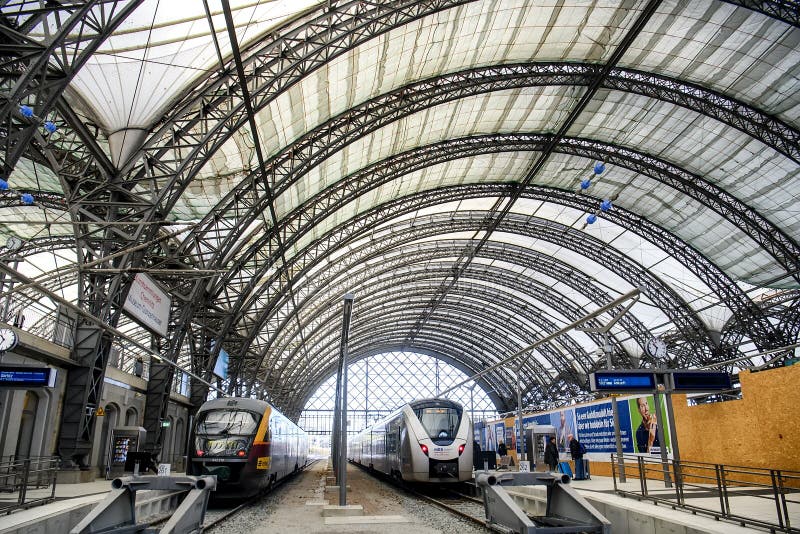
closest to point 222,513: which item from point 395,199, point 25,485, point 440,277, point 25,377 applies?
point 25,485

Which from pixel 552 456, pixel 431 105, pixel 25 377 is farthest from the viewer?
pixel 431 105

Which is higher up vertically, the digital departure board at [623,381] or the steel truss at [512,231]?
the steel truss at [512,231]

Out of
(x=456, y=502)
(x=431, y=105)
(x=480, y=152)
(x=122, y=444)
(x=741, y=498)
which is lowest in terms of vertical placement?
(x=456, y=502)

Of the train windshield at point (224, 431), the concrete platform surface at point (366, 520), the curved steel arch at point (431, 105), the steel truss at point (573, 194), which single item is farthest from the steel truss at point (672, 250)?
the concrete platform surface at point (366, 520)

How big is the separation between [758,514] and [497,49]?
60.8ft

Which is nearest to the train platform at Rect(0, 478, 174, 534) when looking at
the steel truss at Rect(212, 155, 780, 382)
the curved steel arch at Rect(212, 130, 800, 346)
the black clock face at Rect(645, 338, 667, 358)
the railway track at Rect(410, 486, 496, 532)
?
the railway track at Rect(410, 486, 496, 532)

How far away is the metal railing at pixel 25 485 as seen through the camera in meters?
10.9

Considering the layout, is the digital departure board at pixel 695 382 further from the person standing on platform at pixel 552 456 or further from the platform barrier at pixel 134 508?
the platform barrier at pixel 134 508

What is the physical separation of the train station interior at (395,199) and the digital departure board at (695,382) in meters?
0.10

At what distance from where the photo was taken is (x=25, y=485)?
10859mm

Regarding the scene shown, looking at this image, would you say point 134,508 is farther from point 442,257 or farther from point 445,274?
point 445,274

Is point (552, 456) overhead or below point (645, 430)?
below

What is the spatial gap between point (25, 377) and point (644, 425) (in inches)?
864

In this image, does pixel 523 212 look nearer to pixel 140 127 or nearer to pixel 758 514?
pixel 140 127
